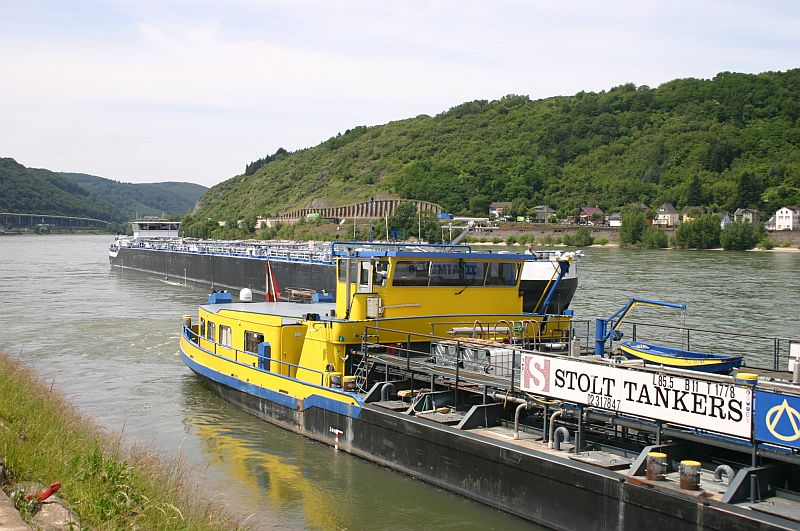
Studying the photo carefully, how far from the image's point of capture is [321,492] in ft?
50.3

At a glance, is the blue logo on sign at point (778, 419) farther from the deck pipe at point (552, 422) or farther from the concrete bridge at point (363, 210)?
the concrete bridge at point (363, 210)

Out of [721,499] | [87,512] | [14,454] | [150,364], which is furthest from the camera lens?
[150,364]

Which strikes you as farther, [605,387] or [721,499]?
[605,387]

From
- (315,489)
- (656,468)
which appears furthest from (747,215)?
(656,468)

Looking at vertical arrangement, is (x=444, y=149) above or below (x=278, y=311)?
→ above

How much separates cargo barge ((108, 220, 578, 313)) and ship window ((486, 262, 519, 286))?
12154mm

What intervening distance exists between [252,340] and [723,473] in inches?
504

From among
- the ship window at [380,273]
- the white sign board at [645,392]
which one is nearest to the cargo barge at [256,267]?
the ship window at [380,273]

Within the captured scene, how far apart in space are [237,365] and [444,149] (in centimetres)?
17838

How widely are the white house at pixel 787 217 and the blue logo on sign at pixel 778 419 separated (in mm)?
114653

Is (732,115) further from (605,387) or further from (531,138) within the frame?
(605,387)

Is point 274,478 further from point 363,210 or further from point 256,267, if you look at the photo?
point 363,210

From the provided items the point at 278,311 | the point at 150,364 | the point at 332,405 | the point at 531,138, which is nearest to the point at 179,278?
the point at 150,364

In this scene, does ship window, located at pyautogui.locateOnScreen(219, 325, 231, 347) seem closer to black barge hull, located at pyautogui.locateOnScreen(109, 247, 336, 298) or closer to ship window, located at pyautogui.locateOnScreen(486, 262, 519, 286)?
ship window, located at pyautogui.locateOnScreen(486, 262, 519, 286)
